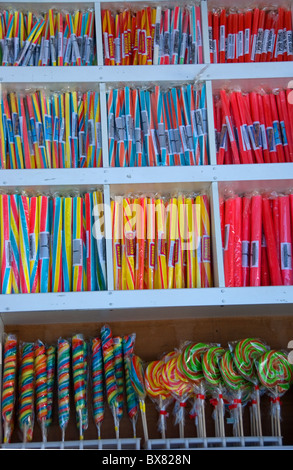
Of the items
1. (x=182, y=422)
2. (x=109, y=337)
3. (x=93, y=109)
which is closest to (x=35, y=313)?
(x=109, y=337)

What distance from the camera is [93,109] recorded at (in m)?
3.21

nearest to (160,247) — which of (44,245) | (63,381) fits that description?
(44,245)

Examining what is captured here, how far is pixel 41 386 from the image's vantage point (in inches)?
115

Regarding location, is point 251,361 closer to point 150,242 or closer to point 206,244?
point 206,244

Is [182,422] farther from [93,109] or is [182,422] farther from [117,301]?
[93,109]

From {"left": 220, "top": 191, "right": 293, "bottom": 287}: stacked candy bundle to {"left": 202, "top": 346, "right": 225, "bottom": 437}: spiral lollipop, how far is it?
13.0 inches

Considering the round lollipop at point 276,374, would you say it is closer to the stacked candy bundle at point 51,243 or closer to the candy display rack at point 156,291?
the candy display rack at point 156,291

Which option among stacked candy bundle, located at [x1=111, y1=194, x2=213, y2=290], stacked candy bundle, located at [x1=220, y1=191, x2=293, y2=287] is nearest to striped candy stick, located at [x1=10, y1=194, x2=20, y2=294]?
stacked candy bundle, located at [x1=111, y1=194, x2=213, y2=290]

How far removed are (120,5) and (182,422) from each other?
216 cm

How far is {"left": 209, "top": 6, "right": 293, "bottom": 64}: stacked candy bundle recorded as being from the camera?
10.9 ft

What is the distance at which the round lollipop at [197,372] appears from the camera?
2.87 metres

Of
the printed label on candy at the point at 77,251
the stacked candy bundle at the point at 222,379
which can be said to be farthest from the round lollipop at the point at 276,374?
the printed label on candy at the point at 77,251

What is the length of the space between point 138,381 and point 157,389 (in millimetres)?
96

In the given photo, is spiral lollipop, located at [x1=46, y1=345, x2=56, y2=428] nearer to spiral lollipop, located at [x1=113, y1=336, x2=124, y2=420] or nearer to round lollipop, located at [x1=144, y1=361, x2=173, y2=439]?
spiral lollipop, located at [x1=113, y1=336, x2=124, y2=420]
